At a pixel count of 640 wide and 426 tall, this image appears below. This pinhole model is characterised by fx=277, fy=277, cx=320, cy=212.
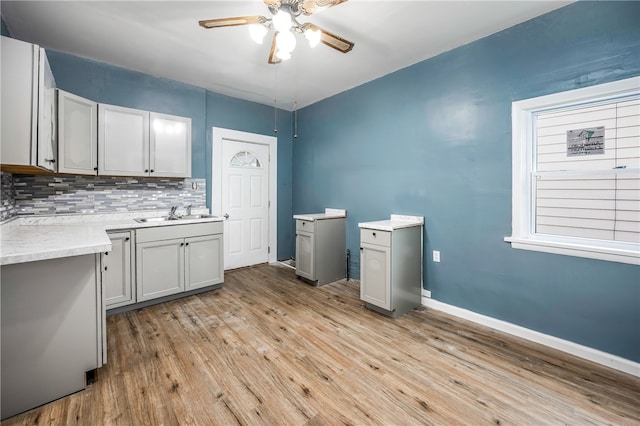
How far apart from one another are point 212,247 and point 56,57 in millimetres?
2515

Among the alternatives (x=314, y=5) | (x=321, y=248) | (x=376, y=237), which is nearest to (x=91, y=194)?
(x=321, y=248)

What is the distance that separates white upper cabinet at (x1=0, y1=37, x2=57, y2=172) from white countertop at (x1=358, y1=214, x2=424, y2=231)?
262 centimetres

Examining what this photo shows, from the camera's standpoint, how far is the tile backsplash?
105 inches

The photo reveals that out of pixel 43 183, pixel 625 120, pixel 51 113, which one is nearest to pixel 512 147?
pixel 625 120

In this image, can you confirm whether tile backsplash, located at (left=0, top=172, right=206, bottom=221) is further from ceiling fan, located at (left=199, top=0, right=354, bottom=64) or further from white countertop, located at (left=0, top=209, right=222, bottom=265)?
ceiling fan, located at (left=199, top=0, right=354, bottom=64)

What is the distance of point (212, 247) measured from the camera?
3342mm

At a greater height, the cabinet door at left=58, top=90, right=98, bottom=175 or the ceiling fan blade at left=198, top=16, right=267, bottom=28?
the ceiling fan blade at left=198, top=16, right=267, bottom=28

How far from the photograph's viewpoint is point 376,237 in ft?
9.02

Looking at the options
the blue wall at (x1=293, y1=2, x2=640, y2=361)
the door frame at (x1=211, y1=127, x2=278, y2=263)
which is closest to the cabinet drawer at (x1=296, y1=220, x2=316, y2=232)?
the blue wall at (x1=293, y1=2, x2=640, y2=361)

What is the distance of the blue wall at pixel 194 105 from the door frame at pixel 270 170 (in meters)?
0.07

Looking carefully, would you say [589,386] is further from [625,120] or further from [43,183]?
[43,183]

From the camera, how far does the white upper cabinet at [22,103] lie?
172cm

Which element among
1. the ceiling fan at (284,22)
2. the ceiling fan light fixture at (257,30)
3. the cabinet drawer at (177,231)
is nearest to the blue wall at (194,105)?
the cabinet drawer at (177,231)

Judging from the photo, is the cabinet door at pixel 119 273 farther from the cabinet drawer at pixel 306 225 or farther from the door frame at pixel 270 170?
the cabinet drawer at pixel 306 225
